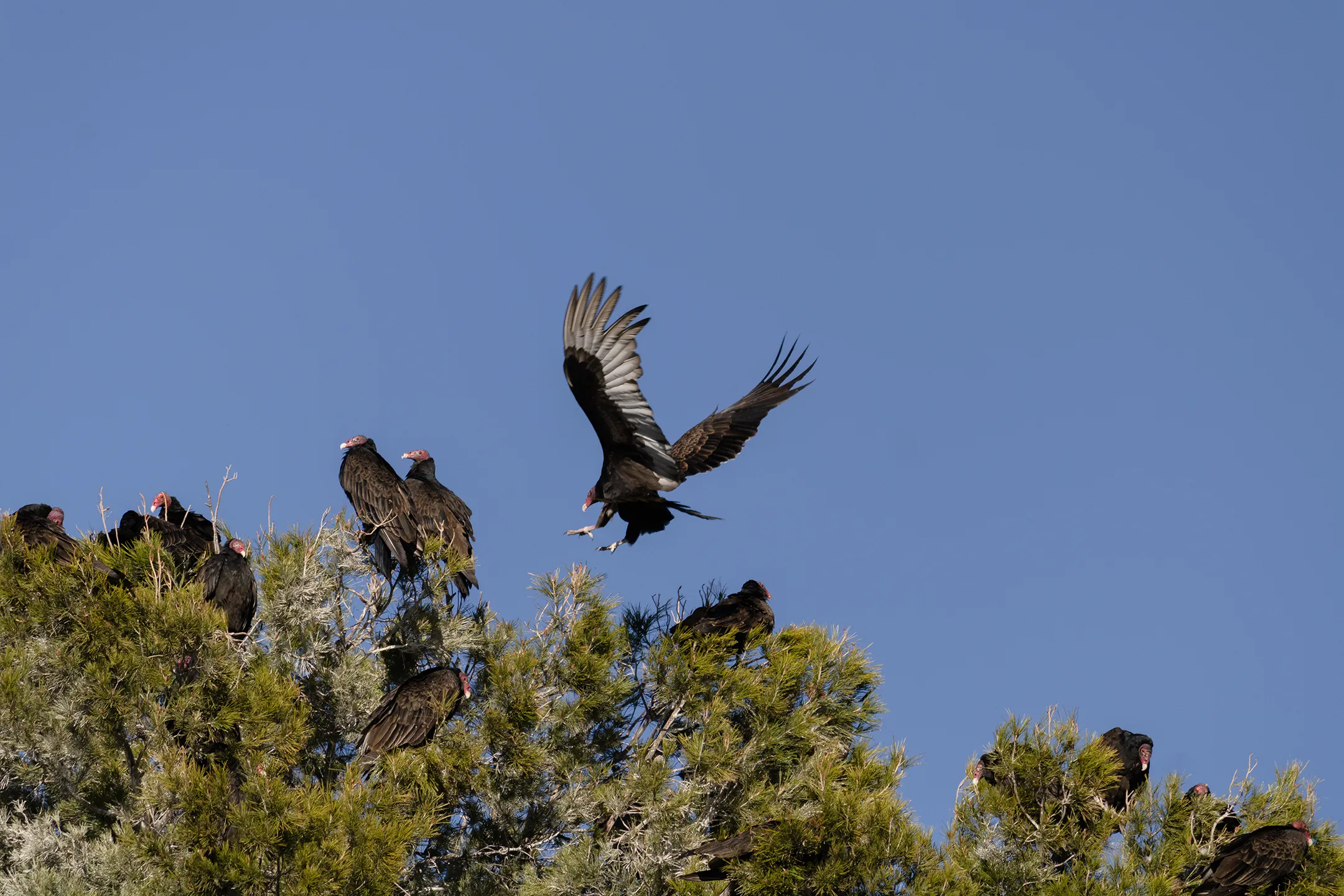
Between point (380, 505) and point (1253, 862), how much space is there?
4.86 meters

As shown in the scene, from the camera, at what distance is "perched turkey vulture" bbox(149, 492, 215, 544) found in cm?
798

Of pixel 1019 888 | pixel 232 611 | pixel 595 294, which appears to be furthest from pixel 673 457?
pixel 1019 888

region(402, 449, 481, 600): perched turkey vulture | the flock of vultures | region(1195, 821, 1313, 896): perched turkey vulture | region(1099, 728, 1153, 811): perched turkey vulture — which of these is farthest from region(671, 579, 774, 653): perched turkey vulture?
region(1195, 821, 1313, 896): perched turkey vulture

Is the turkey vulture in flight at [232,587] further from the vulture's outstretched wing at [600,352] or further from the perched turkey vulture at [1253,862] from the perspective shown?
the perched turkey vulture at [1253,862]

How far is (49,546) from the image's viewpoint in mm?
6309

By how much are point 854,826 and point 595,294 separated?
3.74m

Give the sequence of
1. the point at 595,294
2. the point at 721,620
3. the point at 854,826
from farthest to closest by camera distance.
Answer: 1. the point at 595,294
2. the point at 721,620
3. the point at 854,826

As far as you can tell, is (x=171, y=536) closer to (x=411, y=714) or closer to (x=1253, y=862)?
(x=411, y=714)

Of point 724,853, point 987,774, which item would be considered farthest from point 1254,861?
point 724,853

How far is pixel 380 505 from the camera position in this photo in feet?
25.4

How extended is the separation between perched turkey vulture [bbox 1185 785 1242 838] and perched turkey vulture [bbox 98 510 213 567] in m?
5.17

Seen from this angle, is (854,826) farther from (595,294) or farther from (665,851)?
(595,294)

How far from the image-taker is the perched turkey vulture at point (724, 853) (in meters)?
5.88

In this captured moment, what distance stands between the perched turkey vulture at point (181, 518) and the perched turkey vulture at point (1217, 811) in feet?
17.8
